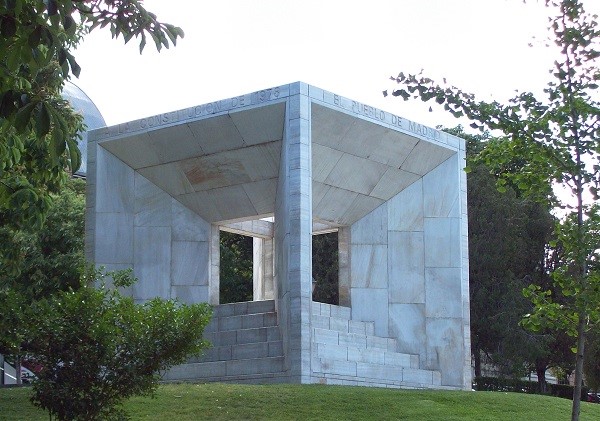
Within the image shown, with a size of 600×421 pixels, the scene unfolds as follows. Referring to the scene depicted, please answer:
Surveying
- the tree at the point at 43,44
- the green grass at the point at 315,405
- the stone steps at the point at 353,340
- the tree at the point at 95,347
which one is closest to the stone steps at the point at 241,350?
the stone steps at the point at 353,340

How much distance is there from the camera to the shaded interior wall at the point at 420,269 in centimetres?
1983

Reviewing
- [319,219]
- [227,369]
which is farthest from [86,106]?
[227,369]

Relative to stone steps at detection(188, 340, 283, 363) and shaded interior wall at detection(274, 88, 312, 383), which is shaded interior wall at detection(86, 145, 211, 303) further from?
shaded interior wall at detection(274, 88, 312, 383)

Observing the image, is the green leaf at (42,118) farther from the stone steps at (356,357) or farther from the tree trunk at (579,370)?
the stone steps at (356,357)

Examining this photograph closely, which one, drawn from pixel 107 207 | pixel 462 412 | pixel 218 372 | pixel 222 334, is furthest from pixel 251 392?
pixel 107 207

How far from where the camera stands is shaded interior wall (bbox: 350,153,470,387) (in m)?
19.8

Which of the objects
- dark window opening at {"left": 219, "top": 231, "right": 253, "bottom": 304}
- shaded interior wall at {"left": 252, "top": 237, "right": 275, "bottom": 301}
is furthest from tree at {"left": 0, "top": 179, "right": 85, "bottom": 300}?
A: dark window opening at {"left": 219, "top": 231, "right": 253, "bottom": 304}

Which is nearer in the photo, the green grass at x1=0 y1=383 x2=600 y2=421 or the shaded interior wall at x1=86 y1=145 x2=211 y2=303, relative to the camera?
the green grass at x1=0 y1=383 x2=600 y2=421

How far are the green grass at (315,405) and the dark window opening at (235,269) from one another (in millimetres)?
18059

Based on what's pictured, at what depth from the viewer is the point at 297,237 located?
1688 centimetres

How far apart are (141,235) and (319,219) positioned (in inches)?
148

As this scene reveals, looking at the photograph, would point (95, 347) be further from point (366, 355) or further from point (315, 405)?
point (366, 355)

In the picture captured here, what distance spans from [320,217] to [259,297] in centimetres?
423

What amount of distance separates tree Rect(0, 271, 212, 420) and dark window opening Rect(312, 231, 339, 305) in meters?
22.3
